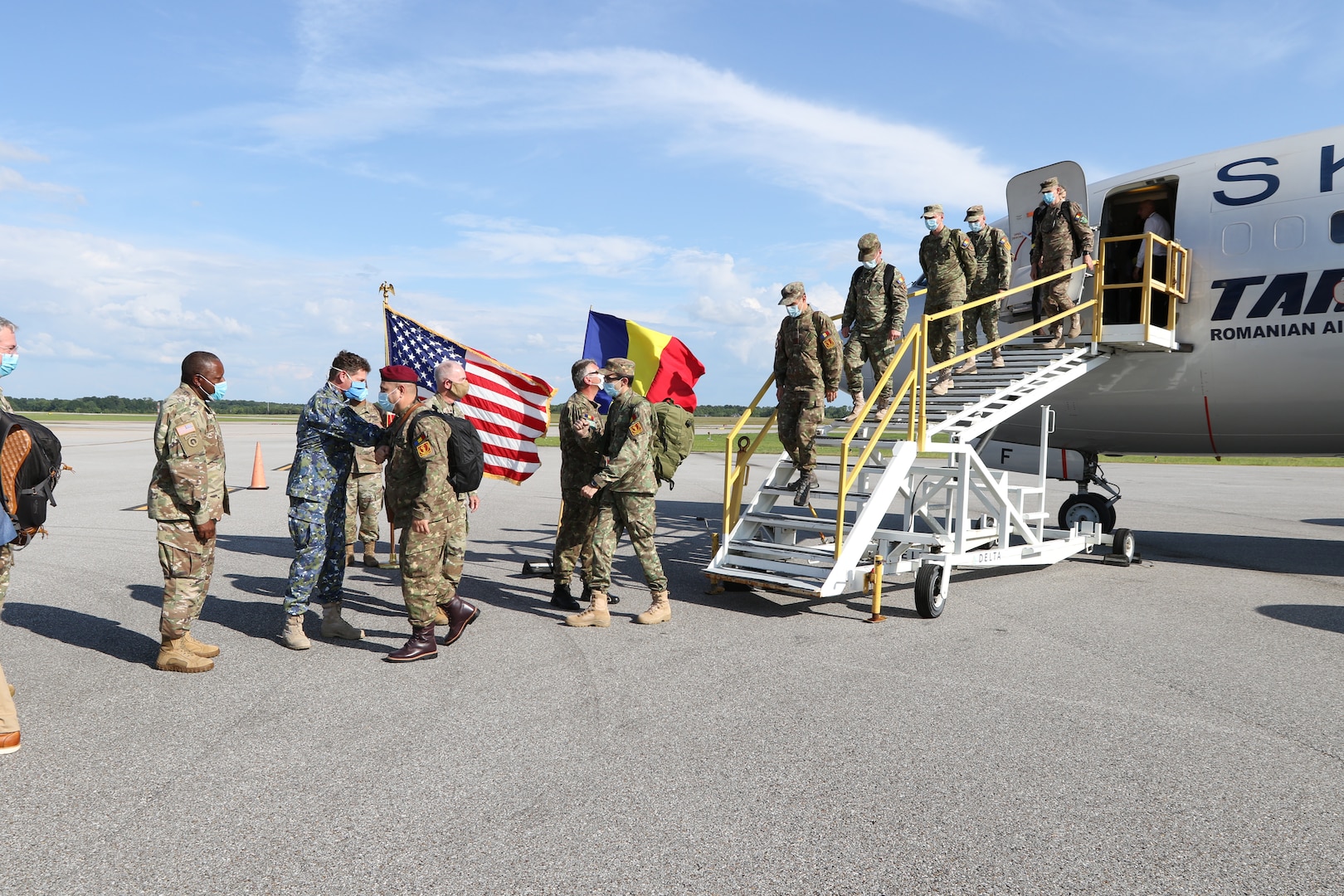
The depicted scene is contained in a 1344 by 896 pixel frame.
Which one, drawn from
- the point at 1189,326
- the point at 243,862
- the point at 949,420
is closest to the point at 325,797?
the point at 243,862

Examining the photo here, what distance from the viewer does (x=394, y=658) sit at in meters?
5.92

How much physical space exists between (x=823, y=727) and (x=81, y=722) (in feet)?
13.0

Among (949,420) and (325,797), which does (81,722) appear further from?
(949,420)

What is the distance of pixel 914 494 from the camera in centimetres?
977

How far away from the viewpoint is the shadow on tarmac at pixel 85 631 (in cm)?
604

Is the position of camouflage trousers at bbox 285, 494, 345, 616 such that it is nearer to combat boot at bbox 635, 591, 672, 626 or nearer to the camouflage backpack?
combat boot at bbox 635, 591, 672, 626

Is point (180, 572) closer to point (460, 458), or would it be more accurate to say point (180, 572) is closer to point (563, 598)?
point (460, 458)

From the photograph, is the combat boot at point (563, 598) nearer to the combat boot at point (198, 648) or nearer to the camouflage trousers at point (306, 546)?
the camouflage trousers at point (306, 546)

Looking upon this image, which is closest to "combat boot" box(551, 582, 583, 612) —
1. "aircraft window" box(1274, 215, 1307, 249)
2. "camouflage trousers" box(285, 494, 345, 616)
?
"camouflage trousers" box(285, 494, 345, 616)

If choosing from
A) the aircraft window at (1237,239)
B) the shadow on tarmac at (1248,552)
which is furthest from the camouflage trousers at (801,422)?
the shadow on tarmac at (1248,552)

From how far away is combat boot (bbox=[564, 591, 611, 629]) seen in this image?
7.06 meters

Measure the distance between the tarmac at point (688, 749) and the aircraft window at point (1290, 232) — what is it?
378cm

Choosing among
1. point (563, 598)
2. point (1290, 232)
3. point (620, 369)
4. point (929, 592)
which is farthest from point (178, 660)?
point (1290, 232)

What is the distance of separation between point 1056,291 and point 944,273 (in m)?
1.38
